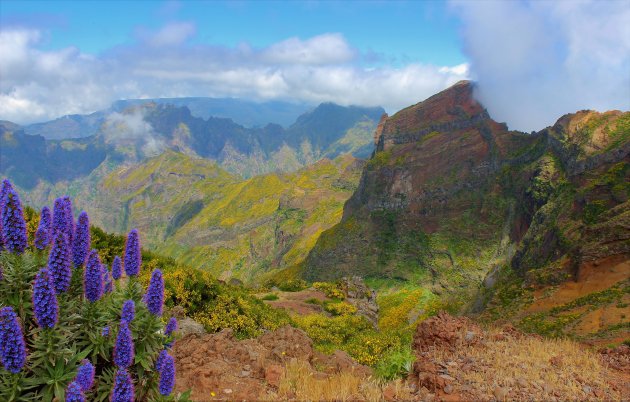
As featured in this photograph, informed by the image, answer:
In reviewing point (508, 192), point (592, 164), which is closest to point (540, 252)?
point (592, 164)

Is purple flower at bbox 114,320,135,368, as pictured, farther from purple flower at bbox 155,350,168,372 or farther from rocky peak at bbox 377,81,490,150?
rocky peak at bbox 377,81,490,150

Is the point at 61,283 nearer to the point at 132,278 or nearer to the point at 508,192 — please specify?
the point at 132,278

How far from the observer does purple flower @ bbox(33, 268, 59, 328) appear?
5316 millimetres

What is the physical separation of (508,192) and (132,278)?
341 feet

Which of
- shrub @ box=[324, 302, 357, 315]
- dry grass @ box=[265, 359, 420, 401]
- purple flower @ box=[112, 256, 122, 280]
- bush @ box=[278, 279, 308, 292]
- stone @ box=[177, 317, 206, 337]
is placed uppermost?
purple flower @ box=[112, 256, 122, 280]

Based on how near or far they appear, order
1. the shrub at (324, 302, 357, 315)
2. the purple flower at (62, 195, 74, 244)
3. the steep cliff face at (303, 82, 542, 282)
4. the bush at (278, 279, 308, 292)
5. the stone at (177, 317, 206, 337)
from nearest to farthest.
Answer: the purple flower at (62, 195, 74, 244)
the stone at (177, 317, 206, 337)
the shrub at (324, 302, 357, 315)
the bush at (278, 279, 308, 292)
the steep cliff face at (303, 82, 542, 282)

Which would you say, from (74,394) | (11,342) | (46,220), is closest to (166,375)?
(74,394)

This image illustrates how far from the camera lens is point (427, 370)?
10062 millimetres

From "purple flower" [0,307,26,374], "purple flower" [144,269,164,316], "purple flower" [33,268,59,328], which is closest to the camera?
"purple flower" [0,307,26,374]

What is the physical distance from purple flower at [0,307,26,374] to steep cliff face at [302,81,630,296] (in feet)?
191

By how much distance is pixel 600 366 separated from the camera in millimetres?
11523

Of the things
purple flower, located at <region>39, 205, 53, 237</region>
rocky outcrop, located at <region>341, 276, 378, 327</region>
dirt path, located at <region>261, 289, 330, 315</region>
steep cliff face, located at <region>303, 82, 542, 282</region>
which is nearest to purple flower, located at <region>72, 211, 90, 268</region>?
purple flower, located at <region>39, 205, 53, 237</region>

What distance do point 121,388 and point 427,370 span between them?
724cm

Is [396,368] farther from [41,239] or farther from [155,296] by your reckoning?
[41,239]
